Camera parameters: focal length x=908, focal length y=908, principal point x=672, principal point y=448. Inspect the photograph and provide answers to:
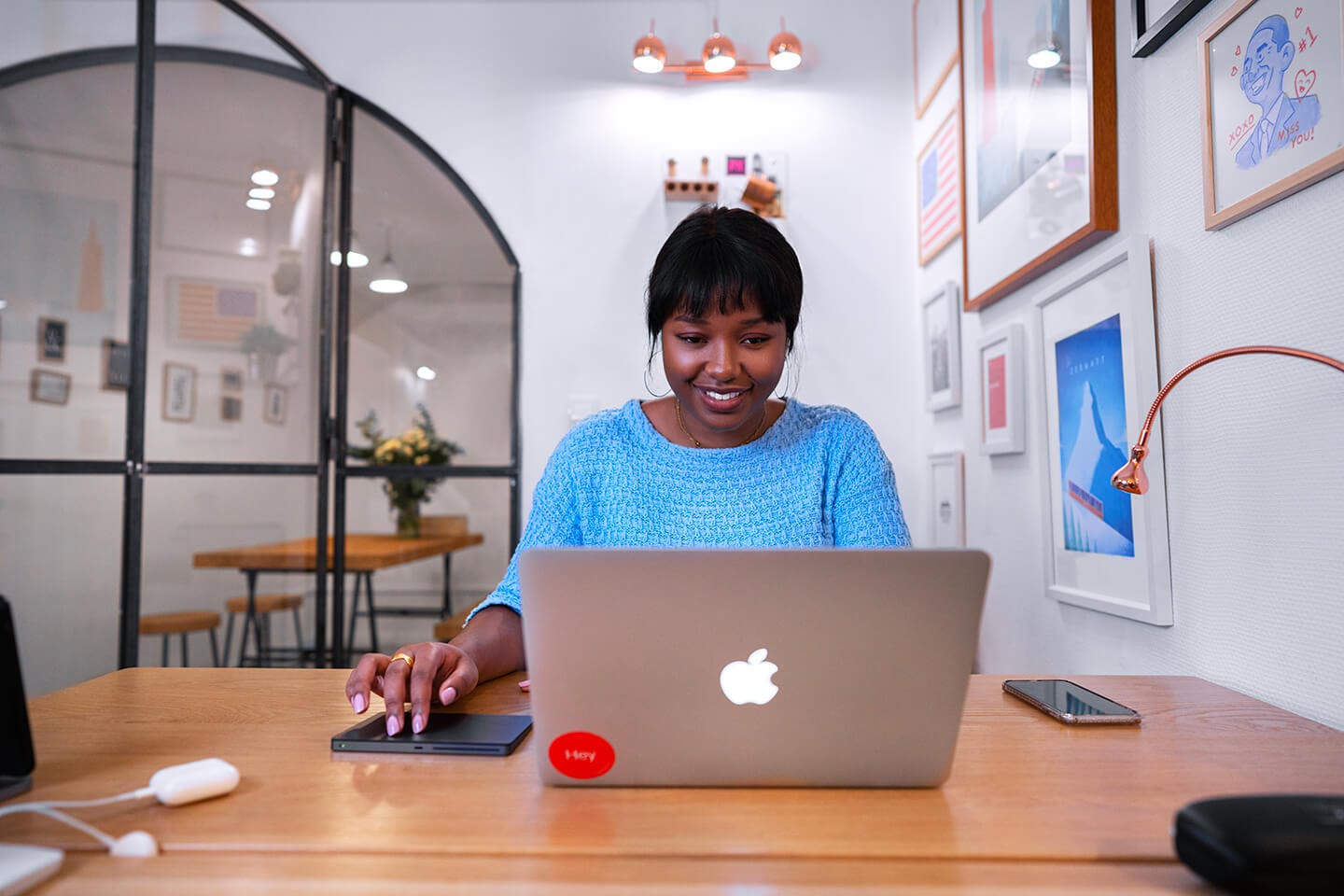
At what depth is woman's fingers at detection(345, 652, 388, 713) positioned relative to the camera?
1002 millimetres

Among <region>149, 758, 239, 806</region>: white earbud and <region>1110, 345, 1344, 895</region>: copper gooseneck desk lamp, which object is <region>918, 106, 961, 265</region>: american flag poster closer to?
<region>1110, 345, 1344, 895</region>: copper gooseneck desk lamp

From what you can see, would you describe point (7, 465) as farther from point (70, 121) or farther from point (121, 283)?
point (70, 121)

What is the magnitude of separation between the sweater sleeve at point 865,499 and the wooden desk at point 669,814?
1.37 ft

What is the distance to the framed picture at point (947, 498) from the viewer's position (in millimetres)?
2344

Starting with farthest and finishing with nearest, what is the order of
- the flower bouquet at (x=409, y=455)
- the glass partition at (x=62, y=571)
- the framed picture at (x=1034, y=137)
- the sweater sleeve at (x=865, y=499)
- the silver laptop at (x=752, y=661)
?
the flower bouquet at (x=409, y=455) → the glass partition at (x=62, y=571) → the framed picture at (x=1034, y=137) → the sweater sleeve at (x=865, y=499) → the silver laptop at (x=752, y=661)

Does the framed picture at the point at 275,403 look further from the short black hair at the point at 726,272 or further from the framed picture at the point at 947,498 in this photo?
the framed picture at the point at 947,498

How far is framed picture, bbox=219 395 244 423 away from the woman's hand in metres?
1.84

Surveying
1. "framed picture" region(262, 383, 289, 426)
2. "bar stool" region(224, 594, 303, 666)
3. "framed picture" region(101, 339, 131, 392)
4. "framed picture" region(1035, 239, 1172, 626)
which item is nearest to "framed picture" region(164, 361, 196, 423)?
"framed picture" region(101, 339, 131, 392)

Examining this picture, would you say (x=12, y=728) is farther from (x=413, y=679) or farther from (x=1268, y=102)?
(x=1268, y=102)

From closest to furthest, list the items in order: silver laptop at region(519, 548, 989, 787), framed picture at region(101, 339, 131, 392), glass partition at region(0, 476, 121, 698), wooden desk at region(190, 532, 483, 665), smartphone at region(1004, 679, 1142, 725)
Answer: silver laptop at region(519, 548, 989, 787)
smartphone at region(1004, 679, 1142, 725)
glass partition at region(0, 476, 121, 698)
framed picture at region(101, 339, 131, 392)
wooden desk at region(190, 532, 483, 665)

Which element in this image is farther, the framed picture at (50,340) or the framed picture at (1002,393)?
the framed picture at (50,340)

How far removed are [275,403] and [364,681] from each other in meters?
2.01

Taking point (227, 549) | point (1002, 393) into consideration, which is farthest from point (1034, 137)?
point (227, 549)

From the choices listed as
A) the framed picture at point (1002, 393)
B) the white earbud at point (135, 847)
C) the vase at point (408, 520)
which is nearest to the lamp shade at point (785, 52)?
the framed picture at point (1002, 393)
